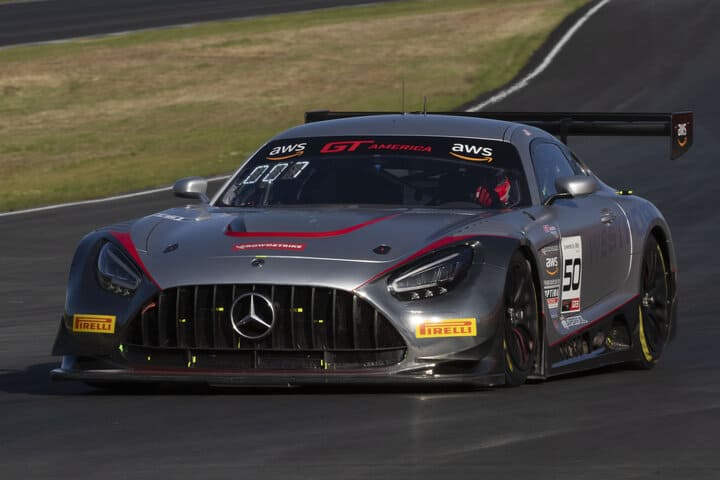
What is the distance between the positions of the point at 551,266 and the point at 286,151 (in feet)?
5.19

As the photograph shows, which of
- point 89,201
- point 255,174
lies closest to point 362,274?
point 255,174

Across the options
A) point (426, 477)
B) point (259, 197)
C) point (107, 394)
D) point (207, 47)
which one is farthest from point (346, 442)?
point (207, 47)

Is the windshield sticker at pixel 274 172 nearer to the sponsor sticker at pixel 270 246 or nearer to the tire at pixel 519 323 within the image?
the sponsor sticker at pixel 270 246

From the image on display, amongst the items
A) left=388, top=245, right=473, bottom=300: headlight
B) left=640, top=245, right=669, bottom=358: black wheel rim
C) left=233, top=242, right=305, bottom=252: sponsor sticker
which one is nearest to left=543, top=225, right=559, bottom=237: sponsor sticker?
left=388, top=245, right=473, bottom=300: headlight

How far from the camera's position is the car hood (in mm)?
7617

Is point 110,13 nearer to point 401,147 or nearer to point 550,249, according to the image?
point 401,147

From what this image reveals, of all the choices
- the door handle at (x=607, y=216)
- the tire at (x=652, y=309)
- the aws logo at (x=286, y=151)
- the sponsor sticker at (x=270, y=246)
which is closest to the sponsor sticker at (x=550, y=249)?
the door handle at (x=607, y=216)

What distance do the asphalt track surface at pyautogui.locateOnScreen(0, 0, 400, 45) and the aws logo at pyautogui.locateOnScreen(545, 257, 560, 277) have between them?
1234 inches

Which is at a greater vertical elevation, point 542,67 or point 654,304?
point 654,304

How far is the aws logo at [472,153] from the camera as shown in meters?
9.01

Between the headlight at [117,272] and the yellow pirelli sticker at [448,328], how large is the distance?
1.27 meters

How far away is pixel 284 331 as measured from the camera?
7605 millimetres

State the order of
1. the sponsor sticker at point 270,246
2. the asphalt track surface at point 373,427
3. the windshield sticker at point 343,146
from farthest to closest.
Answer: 1. the windshield sticker at point 343,146
2. the sponsor sticker at point 270,246
3. the asphalt track surface at point 373,427

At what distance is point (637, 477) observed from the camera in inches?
226
